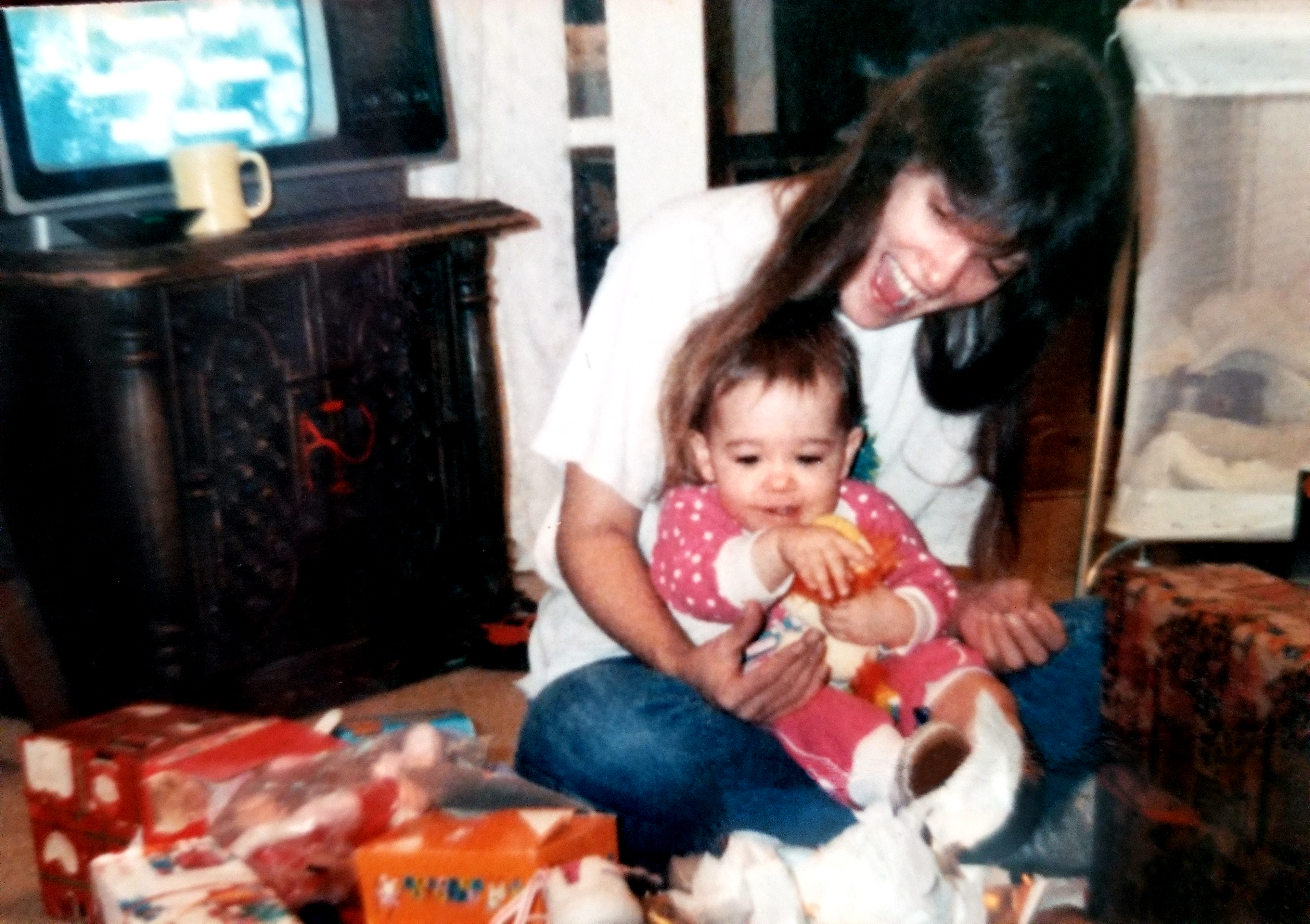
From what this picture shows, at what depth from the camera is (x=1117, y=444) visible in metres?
1.10

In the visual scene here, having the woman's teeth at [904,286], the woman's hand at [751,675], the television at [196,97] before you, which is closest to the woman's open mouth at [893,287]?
the woman's teeth at [904,286]

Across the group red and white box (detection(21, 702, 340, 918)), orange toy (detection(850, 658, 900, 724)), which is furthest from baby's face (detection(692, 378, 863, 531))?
red and white box (detection(21, 702, 340, 918))

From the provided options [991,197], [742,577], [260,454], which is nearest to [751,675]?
[742,577]

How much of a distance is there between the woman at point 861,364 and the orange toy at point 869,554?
0.13 ft

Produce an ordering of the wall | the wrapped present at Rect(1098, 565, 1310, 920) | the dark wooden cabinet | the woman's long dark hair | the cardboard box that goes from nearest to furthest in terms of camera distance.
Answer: the wrapped present at Rect(1098, 565, 1310, 920), the woman's long dark hair, the cardboard box, the wall, the dark wooden cabinet

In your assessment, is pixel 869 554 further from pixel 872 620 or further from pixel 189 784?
pixel 189 784

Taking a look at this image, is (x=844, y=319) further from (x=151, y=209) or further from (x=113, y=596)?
(x=113, y=596)

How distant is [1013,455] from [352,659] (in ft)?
2.13

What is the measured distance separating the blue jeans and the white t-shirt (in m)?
0.05

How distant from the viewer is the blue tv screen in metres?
0.94

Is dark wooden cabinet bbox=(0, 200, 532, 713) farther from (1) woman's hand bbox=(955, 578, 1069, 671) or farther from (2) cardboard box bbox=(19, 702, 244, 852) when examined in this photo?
(1) woman's hand bbox=(955, 578, 1069, 671)

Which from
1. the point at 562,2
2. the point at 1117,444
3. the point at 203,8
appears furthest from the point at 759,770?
the point at 203,8

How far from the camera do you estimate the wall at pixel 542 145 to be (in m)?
0.99

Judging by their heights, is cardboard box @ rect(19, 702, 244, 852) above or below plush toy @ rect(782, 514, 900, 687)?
below
